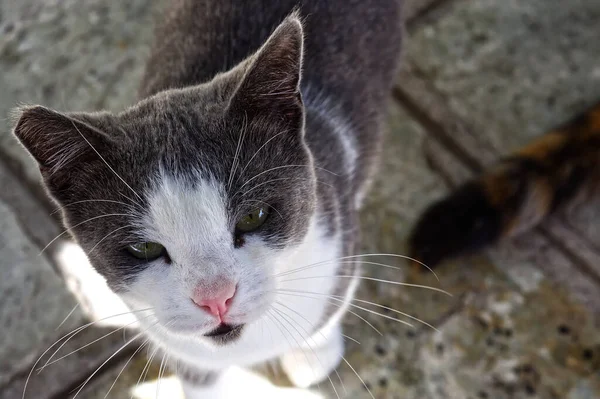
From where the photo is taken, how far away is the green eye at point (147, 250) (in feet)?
3.33

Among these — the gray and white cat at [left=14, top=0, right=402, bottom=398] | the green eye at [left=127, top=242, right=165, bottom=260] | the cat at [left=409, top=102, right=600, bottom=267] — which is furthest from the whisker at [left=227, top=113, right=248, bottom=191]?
the cat at [left=409, top=102, right=600, bottom=267]

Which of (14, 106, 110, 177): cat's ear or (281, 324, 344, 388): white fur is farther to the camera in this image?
(281, 324, 344, 388): white fur

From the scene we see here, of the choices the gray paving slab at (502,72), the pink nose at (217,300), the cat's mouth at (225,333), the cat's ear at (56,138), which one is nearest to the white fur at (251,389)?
the cat's mouth at (225,333)

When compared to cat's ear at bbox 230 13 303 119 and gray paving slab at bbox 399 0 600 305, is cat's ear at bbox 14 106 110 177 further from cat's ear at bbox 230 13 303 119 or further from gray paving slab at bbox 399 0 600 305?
gray paving slab at bbox 399 0 600 305

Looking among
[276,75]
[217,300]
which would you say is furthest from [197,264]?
[276,75]

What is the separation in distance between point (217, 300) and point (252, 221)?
6.4 inches

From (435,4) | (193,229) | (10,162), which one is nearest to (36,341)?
(10,162)

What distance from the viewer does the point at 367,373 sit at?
1.64 metres

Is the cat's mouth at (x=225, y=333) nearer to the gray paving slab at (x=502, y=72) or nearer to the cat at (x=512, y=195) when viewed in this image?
the cat at (x=512, y=195)

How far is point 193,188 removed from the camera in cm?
99

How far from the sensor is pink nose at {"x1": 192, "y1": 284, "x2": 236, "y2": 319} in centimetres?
96

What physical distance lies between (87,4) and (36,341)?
47.7 inches

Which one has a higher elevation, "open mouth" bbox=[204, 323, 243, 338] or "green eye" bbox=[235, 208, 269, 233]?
"green eye" bbox=[235, 208, 269, 233]

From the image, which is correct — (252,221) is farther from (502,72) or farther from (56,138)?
(502,72)
